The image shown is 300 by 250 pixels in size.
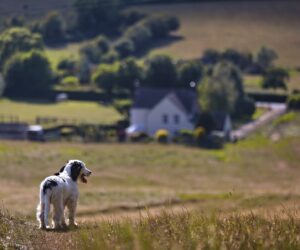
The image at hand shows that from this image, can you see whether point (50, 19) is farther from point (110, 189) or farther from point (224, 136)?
point (110, 189)

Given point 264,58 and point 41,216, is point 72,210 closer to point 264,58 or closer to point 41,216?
point 41,216

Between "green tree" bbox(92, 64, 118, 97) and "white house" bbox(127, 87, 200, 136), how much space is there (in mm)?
15780

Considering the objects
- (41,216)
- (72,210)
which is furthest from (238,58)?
(41,216)

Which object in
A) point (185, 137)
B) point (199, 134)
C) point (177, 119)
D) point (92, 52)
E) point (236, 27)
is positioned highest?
point (236, 27)

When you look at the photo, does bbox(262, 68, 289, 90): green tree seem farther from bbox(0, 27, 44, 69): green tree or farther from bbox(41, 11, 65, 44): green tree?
bbox(41, 11, 65, 44): green tree

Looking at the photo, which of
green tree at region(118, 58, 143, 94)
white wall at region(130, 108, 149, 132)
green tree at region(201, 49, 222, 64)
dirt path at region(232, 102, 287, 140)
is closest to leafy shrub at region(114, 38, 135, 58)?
green tree at region(201, 49, 222, 64)

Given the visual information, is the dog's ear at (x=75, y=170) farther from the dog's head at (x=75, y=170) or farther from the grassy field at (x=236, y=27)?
the grassy field at (x=236, y=27)

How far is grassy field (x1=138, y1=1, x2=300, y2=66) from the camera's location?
126 meters

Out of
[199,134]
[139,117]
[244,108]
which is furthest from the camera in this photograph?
[244,108]

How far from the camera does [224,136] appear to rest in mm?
73625

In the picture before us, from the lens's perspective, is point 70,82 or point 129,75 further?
point 70,82

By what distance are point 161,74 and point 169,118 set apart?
1946cm

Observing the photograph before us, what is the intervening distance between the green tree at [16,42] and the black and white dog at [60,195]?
299 feet

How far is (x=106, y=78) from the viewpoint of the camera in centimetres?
10000
